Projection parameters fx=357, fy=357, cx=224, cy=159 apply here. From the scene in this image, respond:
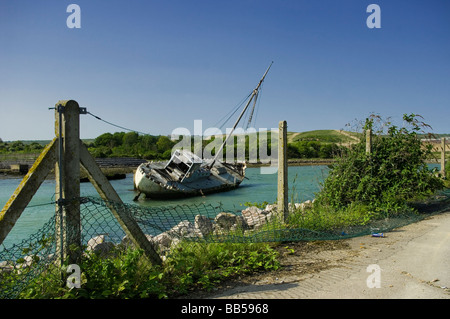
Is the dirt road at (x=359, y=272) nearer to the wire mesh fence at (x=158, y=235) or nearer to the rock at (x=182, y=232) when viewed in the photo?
the wire mesh fence at (x=158, y=235)

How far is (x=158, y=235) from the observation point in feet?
28.5

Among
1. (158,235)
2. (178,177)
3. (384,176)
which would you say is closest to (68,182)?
(158,235)

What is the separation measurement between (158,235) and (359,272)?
498 cm

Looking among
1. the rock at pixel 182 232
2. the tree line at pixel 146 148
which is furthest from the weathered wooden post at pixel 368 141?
the tree line at pixel 146 148

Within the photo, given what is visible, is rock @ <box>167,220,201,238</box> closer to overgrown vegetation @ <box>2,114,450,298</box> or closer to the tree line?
overgrown vegetation @ <box>2,114,450,298</box>

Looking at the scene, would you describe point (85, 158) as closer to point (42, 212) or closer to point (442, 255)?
point (442, 255)

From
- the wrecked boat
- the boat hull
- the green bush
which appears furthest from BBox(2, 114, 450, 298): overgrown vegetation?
the boat hull

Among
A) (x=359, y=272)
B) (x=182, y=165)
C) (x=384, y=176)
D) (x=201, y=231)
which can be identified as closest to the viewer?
(x=359, y=272)

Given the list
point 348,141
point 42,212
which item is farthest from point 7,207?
point 42,212

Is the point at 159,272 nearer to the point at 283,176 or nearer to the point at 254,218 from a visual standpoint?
the point at 283,176

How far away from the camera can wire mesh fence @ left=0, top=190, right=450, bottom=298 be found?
3994 millimetres

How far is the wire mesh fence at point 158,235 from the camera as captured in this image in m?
3.99
